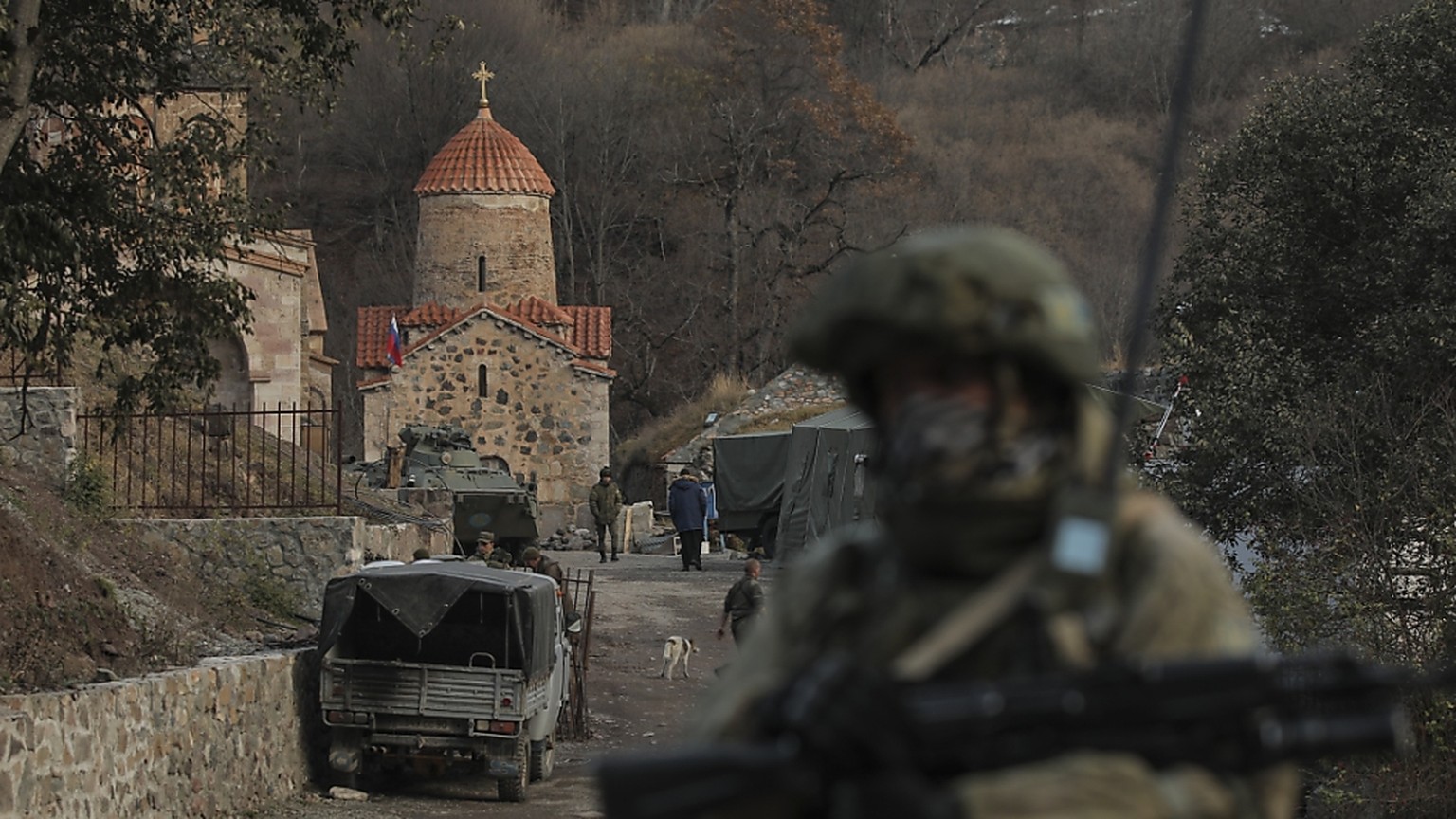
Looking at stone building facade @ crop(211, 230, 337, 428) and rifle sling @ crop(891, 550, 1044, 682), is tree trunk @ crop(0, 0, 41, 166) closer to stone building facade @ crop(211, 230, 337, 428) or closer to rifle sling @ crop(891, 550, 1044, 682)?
Result: rifle sling @ crop(891, 550, 1044, 682)

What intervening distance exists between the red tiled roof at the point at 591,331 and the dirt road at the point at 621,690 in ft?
48.8

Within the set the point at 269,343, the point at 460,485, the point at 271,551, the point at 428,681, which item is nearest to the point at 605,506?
the point at 460,485

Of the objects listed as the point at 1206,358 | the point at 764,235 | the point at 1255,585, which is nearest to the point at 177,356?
the point at 1255,585

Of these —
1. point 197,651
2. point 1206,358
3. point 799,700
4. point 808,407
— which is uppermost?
point 799,700

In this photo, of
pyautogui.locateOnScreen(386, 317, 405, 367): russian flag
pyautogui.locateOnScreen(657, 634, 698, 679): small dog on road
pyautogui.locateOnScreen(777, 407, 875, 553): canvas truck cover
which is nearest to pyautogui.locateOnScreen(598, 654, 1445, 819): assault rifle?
pyautogui.locateOnScreen(657, 634, 698, 679): small dog on road

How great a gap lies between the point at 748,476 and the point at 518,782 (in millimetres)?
20004

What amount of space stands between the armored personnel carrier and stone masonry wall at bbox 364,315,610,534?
11773 mm

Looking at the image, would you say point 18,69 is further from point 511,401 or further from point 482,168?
point 482,168

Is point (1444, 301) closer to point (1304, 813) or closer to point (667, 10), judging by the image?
point (1304, 813)

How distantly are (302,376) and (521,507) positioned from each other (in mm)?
16210

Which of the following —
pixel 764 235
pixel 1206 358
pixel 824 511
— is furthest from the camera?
pixel 764 235

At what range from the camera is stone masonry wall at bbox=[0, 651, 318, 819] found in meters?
13.0

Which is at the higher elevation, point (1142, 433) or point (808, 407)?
point (1142, 433)

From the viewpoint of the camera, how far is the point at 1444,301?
20969 millimetres
